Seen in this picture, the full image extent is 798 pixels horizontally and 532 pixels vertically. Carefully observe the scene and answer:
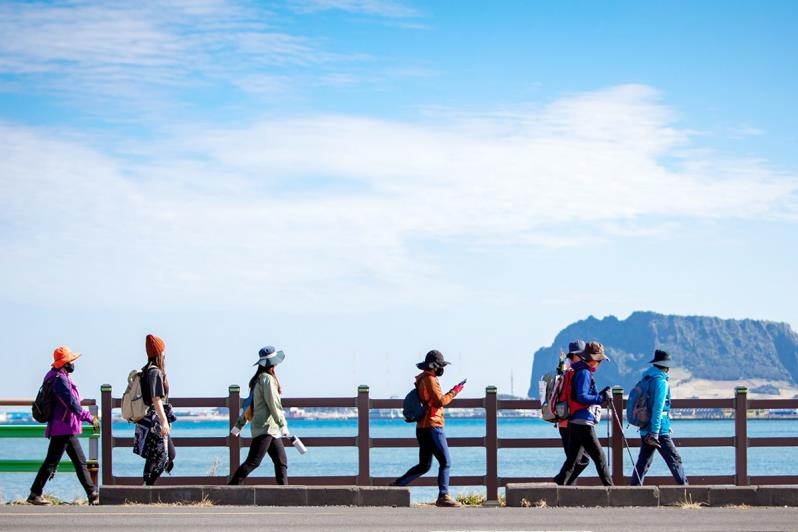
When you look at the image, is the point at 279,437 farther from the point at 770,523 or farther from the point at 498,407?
the point at 770,523

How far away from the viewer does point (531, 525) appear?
12883mm

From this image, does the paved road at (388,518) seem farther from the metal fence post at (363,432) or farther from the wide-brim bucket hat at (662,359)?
the metal fence post at (363,432)

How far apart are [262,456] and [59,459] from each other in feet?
A: 7.63

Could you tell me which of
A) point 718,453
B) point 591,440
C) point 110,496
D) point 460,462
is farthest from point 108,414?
point 718,453

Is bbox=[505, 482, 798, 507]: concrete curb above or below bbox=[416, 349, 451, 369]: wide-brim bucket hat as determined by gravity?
below

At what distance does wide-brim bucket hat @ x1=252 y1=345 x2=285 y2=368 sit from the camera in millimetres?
15445

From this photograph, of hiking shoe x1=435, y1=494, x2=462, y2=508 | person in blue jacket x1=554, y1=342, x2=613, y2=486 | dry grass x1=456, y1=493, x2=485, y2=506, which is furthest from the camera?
dry grass x1=456, y1=493, x2=485, y2=506

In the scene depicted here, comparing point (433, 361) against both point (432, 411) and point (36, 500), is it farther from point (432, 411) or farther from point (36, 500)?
point (36, 500)

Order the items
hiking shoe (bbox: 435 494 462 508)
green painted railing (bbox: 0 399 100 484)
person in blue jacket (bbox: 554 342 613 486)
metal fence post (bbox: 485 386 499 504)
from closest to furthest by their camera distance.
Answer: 1. person in blue jacket (bbox: 554 342 613 486)
2. hiking shoe (bbox: 435 494 462 508)
3. green painted railing (bbox: 0 399 100 484)
4. metal fence post (bbox: 485 386 499 504)

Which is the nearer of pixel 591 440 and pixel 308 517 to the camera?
pixel 308 517

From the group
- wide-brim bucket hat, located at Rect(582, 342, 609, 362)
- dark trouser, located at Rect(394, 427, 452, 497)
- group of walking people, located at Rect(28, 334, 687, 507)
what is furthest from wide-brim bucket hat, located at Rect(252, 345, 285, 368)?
wide-brim bucket hat, located at Rect(582, 342, 609, 362)

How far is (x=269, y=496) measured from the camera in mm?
15250

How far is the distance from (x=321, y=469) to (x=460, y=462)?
336 inches

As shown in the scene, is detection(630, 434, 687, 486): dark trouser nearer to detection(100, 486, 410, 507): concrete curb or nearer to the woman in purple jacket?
detection(100, 486, 410, 507): concrete curb
